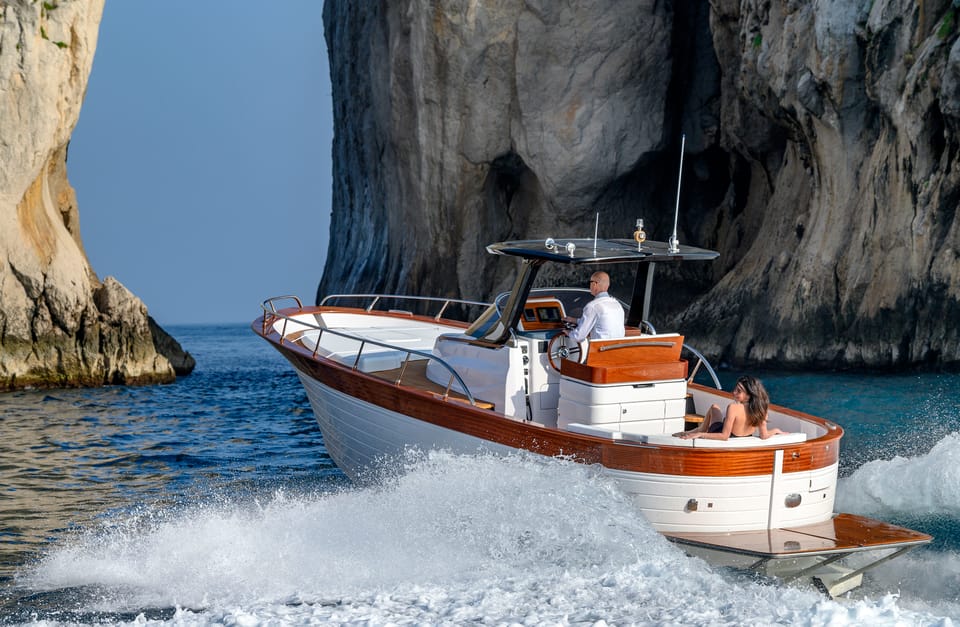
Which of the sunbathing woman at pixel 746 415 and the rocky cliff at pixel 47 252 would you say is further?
the rocky cliff at pixel 47 252

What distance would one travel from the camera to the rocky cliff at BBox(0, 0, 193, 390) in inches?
900

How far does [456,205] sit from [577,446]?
2394 cm


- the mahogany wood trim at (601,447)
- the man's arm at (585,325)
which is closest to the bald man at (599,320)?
the man's arm at (585,325)

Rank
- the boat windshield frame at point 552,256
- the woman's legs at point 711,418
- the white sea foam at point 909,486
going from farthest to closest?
the white sea foam at point 909,486 → the boat windshield frame at point 552,256 → the woman's legs at point 711,418

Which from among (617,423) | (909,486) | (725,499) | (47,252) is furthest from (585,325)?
(47,252)

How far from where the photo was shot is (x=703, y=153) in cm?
2883

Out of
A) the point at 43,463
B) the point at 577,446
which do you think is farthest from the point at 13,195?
the point at 577,446

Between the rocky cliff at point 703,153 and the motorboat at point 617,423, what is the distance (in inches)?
420

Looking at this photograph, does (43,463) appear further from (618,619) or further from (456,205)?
(456,205)

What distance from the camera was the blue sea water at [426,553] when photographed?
7078mm

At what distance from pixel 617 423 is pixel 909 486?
3392 millimetres

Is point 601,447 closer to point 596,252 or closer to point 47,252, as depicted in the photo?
point 596,252

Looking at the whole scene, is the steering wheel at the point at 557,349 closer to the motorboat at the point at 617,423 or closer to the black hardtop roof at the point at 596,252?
the motorboat at the point at 617,423

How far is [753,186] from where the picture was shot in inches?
1065
